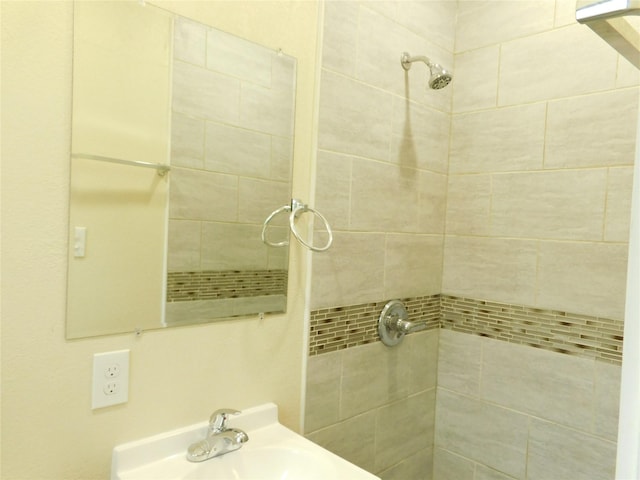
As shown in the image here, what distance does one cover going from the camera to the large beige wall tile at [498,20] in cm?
156

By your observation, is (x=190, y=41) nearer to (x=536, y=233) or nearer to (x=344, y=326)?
(x=344, y=326)

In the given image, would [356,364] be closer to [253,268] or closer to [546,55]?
[253,268]

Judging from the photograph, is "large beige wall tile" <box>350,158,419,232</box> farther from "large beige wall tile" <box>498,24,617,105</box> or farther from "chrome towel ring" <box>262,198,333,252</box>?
"large beige wall tile" <box>498,24,617,105</box>

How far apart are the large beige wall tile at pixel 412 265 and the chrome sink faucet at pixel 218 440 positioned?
2.35 ft

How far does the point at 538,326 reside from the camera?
157cm

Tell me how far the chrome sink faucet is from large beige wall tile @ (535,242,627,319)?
1119 mm

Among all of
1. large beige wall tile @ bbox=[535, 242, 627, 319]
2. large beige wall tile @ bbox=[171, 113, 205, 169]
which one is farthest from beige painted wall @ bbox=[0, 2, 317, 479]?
large beige wall tile @ bbox=[535, 242, 627, 319]

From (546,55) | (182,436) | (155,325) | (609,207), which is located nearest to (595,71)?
(546,55)

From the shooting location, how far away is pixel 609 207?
1.41 m

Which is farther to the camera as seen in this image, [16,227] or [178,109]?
[178,109]

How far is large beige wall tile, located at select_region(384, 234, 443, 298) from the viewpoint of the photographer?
159cm

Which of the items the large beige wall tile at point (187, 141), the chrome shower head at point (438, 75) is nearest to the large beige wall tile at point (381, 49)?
the chrome shower head at point (438, 75)

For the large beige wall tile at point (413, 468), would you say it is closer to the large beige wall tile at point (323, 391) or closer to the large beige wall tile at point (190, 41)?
the large beige wall tile at point (323, 391)

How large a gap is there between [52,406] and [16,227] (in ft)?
1.19
